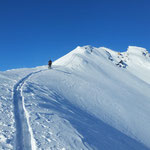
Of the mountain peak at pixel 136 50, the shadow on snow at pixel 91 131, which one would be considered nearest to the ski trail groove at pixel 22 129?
the shadow on snow at pixel 91 131

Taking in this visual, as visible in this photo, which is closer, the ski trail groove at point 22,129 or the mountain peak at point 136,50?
the ski trail groove at point 22,129

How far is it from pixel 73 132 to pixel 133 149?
6.23 metres

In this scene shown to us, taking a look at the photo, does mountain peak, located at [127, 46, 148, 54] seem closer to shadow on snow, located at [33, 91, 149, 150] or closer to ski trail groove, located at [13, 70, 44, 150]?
shadow on snow, located at [33, 91, 149, 150]

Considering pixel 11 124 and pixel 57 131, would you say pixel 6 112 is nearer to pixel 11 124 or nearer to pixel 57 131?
pixel 11 124

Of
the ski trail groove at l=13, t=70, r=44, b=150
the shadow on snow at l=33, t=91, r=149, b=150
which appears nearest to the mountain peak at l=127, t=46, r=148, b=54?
the shadow on snow at l=33, t=91, r=149, b=150

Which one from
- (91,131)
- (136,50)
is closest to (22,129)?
(91,131)

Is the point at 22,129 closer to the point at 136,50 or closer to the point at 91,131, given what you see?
the point at 91,131

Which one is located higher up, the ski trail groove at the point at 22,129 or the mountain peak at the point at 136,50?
the mountain peak at the point at 136,50

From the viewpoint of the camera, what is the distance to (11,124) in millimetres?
7133

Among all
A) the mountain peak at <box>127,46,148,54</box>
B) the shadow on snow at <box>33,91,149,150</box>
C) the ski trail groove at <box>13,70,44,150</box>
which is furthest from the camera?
the mountain peak at <box>127,46,148,54</box>

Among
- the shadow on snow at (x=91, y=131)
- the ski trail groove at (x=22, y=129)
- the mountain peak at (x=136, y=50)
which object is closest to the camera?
the ski trail groove at (x=22, y=129)

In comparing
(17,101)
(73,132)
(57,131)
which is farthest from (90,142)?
(17,101)

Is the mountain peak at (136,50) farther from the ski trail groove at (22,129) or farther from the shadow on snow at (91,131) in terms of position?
the ski trail groove at (22,129)

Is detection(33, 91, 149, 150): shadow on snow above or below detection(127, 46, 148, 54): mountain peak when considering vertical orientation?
below
